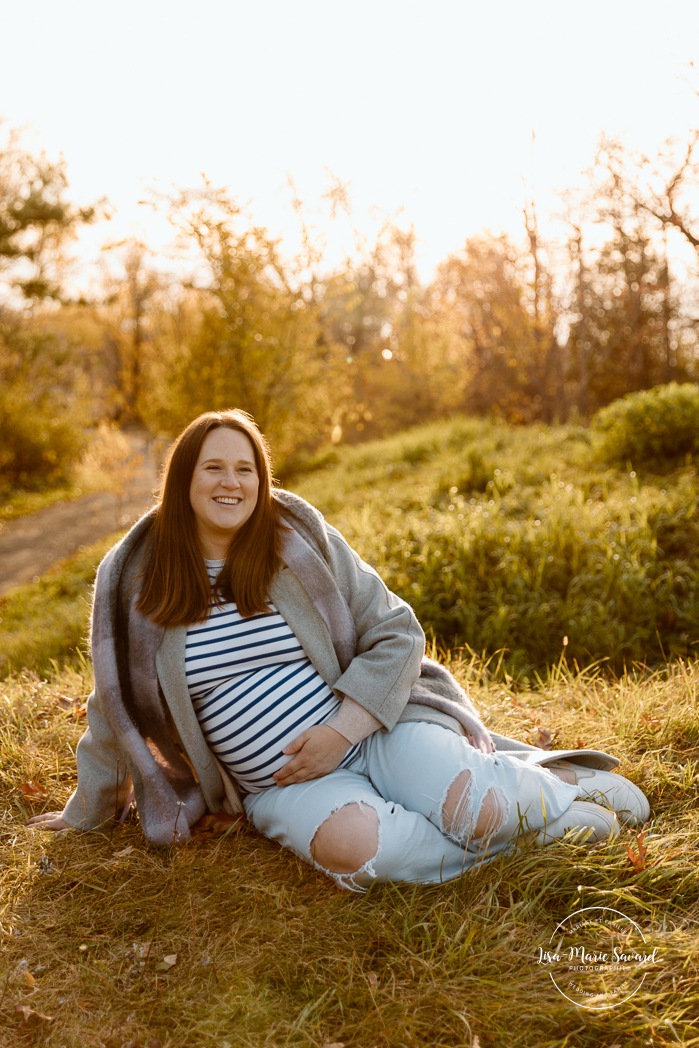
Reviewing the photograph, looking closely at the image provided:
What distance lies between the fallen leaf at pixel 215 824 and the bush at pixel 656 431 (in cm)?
550

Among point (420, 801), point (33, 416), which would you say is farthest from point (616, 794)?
point (33, 416)

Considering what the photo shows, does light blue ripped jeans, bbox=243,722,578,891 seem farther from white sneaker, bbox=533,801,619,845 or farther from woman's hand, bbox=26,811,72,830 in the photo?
woman's hand, bbox=26,811,72,830

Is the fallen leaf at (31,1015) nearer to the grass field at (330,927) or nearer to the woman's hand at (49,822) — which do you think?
the grass field at (330,927)

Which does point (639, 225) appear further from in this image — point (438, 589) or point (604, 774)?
point (604, 774)

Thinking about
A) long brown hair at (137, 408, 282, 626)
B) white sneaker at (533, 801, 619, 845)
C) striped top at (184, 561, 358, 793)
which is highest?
long brown hair at (137, 408, 282, 626)

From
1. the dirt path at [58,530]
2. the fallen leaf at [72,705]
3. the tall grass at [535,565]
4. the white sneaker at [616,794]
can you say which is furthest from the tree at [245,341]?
the white sneaker at [616,794]

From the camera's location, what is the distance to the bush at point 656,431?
287 inches

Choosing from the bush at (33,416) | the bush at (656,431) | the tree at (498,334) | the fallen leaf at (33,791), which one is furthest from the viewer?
the bush at (33,416)

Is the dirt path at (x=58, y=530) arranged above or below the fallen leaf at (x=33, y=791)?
above

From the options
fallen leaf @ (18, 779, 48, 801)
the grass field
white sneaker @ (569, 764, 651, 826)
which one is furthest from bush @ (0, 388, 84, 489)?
white sneaker @ (569, 764, 651, 826)

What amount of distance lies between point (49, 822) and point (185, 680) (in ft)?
2.90

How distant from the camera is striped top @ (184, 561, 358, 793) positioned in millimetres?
2467

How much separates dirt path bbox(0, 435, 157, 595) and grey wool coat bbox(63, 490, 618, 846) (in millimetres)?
7369

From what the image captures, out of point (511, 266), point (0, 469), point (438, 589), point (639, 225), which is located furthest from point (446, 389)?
point (438, 589)
